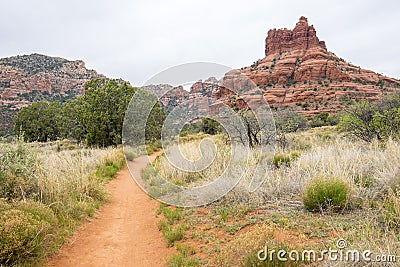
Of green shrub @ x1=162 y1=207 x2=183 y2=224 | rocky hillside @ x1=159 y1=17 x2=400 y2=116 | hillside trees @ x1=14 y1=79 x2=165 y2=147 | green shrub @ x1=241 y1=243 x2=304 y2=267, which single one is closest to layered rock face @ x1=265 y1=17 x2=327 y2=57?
rocky hillside @ x1=159 y1=17 x2=400 y2=116

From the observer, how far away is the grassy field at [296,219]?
129 inches

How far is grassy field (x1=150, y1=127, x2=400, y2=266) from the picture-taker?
328 cm

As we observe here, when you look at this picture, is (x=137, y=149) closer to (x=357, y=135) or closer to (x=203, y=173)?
(x=203, y=173)

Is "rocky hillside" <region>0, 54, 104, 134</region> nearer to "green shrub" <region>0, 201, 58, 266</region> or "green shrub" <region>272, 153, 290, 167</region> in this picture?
"green shrub" <region>272, 153, 290, 167</region>

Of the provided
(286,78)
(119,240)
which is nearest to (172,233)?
(119,240)

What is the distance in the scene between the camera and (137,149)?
1446 cm

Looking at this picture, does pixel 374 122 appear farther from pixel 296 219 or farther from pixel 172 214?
pixel 172 214

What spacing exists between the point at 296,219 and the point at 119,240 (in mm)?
3302

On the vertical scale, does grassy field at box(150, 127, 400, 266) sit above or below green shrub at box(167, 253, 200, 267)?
above

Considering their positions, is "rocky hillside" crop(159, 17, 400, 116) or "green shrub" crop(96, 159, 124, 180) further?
"rocky hillside" crop(159, 17, 400, 116)

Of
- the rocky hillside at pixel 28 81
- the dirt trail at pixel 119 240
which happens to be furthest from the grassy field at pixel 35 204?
the rocky hillside at pixel 28 81

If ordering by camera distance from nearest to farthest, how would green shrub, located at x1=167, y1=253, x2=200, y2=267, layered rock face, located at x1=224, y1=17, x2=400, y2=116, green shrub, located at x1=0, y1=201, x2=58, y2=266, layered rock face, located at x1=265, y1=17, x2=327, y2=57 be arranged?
green shrub, located at x1=0, y1=201, x2=58, y2=266 < green shrub, located at x1=167, y1=253, x2=200, y2=267 < layered rock face, located at x1=224, y1=17, x2=400, y2=116 < layered rock face, located at x1=265, y1=17, x2=327, y2=57

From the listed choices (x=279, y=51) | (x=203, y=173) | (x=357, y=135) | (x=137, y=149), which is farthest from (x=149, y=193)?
(x=279, y=51)

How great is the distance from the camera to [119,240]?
5.41 m
